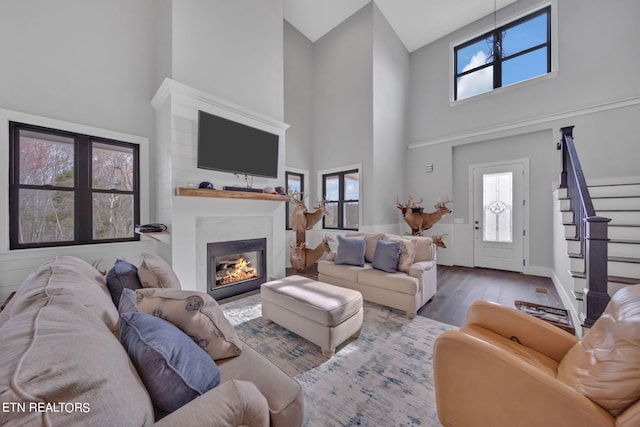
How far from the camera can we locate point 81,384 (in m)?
0.55

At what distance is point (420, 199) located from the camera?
5.63 metres

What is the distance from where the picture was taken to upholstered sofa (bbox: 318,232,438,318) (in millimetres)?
2775

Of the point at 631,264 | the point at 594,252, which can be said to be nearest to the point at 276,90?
the point at 594,252

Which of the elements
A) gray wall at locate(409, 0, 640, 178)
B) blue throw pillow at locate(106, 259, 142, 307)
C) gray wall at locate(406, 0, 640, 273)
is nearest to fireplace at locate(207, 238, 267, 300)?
blue throw pillow at locate(106, 259, 142, 307)

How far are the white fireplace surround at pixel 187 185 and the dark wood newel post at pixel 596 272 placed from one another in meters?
3.62

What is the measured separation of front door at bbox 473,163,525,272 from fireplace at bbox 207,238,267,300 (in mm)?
4524

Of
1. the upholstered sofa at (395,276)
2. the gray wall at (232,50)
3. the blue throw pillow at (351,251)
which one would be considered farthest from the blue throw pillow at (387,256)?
the gray wall at (232,50)

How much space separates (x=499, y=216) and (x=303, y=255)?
162 inches

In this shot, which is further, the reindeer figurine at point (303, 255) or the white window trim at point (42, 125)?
the reindeer figurine at point (303, 255)

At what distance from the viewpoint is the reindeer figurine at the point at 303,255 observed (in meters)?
4.67

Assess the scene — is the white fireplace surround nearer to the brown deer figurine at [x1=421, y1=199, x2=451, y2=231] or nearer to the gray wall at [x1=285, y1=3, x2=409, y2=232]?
the gray wall at [x1=285, y1=3, x2=409, y2=232]

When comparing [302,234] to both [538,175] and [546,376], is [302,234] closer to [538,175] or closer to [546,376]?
[546,376]

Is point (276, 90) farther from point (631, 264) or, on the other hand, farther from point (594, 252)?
point (631, 264)

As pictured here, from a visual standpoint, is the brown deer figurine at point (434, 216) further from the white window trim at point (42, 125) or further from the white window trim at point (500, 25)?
the white window trim at point (42, 125)
